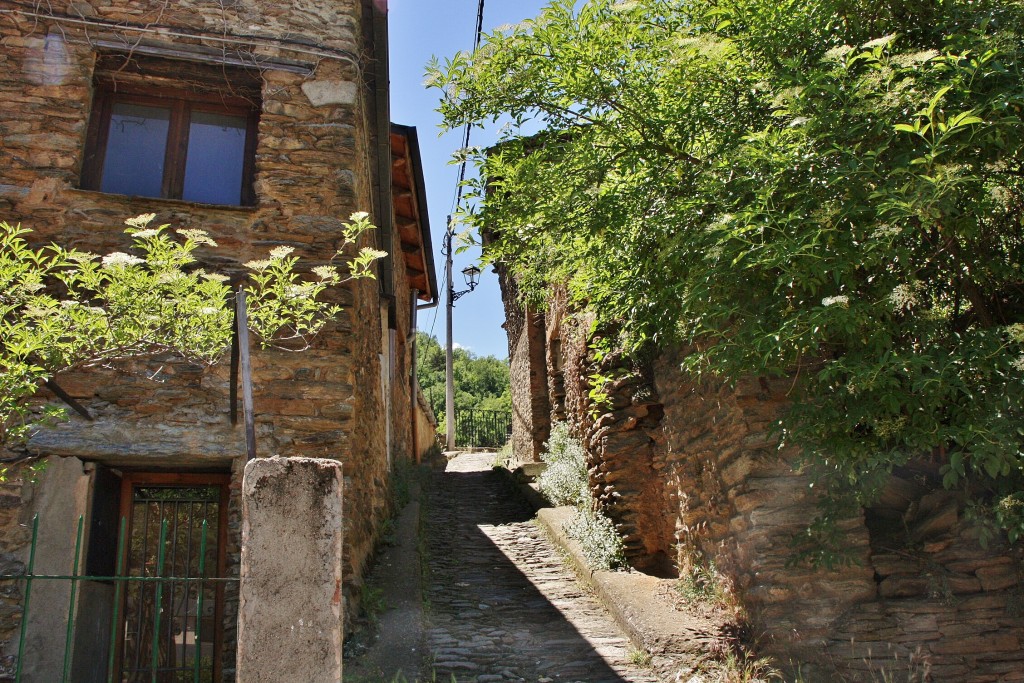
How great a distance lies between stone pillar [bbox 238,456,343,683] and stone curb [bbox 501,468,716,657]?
9.01 ft

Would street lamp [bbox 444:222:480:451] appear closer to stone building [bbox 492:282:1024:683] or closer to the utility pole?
the utility pole

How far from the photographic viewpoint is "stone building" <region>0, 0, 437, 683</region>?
4.34 meters

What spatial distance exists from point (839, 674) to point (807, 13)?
3.45 metres

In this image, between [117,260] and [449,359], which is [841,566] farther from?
[449,359]

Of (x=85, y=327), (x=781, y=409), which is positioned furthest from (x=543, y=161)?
(x=85, y=327)

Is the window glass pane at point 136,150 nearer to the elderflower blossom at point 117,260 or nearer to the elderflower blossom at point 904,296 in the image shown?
the elderflower blossom at point 117,260

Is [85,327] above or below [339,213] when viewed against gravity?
below

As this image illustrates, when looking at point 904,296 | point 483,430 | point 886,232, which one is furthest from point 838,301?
point 483,430

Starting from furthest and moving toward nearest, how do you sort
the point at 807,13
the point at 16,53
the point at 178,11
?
the point at 178,11 < the point at 16,53 < the point at 807,13

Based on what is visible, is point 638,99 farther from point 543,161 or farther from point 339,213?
point 339,213

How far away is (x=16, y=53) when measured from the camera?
5.02m

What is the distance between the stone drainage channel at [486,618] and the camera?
4539mm

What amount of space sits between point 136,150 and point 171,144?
0.23m

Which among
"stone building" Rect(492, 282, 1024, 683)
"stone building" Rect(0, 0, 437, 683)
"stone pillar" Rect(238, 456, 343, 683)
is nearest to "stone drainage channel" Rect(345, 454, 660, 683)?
"stone building" Rect(0, 0, 437, 683)
